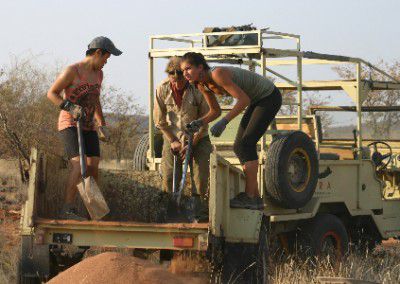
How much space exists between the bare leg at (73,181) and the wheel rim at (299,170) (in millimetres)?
2215

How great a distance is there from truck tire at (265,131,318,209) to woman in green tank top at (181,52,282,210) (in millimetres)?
354

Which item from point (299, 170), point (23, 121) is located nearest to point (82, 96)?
point (299, 170)

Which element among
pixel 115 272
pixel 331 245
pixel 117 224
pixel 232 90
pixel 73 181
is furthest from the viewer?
pixel 331 245

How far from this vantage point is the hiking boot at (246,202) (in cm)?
846

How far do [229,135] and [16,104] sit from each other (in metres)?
12.8

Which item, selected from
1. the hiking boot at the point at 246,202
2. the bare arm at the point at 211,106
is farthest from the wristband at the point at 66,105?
the hiking boot at the point at 246,202

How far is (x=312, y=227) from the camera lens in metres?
10.4

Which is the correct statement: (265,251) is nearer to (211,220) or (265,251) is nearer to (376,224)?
(211,220)

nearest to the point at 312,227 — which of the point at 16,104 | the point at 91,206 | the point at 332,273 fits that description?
the point at 332,273

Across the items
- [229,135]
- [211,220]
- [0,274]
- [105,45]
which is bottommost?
[0,274]

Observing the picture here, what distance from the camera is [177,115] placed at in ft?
30.7

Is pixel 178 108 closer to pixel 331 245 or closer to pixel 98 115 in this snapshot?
pixel 98 115

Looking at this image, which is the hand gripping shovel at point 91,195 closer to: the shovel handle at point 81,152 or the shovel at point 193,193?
the shovel handle at point 81,152

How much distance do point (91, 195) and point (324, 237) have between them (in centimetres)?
314
